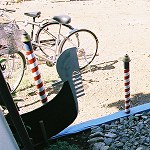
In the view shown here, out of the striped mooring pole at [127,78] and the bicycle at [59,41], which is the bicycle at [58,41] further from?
the striped mooring pole at [127,78]

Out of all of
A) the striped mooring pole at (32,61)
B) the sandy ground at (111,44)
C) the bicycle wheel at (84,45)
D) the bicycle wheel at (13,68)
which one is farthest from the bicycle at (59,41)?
the striped mooring pole at (32,61)

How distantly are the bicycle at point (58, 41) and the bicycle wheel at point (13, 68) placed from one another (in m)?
0.41

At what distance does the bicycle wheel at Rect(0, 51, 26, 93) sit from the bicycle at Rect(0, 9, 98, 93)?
1.34 feet

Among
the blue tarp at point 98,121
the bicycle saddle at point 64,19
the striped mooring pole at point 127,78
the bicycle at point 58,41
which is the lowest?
the blue tarp at point 98,121

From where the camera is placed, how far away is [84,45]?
7043mm

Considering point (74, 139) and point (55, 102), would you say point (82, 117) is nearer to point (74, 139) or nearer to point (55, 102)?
point (74, 139)

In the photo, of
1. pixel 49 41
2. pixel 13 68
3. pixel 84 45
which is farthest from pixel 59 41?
pixel 84 45

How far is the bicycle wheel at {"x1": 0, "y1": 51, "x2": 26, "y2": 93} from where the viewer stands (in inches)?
215

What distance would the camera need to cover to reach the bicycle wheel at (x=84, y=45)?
5984mm

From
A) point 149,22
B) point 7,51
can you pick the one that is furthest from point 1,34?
point 149,22

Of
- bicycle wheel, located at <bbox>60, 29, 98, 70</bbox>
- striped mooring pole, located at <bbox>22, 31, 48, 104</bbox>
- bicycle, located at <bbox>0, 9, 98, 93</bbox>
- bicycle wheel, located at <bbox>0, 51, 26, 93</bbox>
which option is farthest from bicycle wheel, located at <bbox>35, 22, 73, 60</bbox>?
striped mooring pole, located at <bbox>22, 31, 48, 104</bbox>

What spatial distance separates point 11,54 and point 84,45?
2.23 metres

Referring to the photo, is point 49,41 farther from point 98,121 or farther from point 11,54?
point 98,121

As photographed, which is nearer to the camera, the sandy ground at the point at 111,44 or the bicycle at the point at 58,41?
the sandy ground at the point at 111,44
